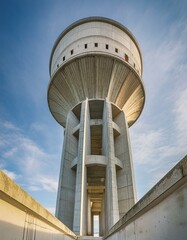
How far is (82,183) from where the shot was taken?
13.8 m

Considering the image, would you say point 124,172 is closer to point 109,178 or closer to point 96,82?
point 109,178

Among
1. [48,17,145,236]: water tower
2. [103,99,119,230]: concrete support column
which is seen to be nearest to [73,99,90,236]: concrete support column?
[48,17,145,236]: water tower

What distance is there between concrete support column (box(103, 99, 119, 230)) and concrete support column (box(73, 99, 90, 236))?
5.29ft

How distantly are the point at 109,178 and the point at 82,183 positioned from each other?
1992mm

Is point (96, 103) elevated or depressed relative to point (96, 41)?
depressed

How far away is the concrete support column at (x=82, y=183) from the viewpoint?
493 inches

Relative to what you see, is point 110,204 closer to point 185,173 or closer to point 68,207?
point 68,207

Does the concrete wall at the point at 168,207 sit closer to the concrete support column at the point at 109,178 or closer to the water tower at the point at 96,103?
the concrete support column at the point at 109,178

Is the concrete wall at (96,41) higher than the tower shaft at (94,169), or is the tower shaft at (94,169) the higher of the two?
the concrete wall at (96,41)

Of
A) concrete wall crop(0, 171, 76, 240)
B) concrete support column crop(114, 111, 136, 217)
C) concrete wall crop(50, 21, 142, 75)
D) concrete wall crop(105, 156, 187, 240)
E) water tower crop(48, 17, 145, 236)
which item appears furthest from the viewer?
concrete wall crop(50, 21, 142, 75)

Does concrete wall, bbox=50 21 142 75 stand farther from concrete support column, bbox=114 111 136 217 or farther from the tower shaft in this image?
concrete support column, bbox=114 111 136 217

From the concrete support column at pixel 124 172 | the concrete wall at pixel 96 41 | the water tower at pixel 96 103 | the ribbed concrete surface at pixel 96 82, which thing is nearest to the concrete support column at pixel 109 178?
the water tower at pixel 96 103

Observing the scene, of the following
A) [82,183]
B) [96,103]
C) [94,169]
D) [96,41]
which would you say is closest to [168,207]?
[82,183]

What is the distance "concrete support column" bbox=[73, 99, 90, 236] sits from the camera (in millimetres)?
12516
